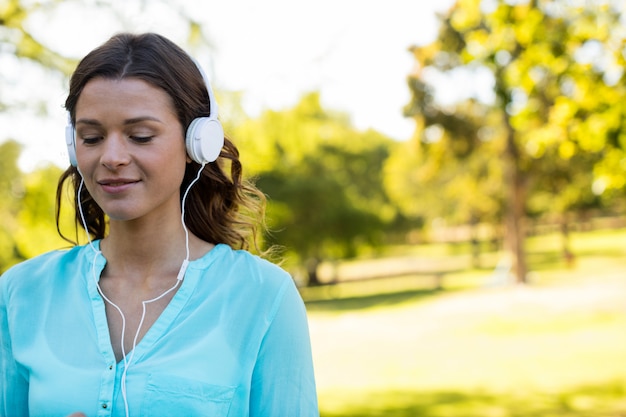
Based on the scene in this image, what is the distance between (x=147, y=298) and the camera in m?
1.84

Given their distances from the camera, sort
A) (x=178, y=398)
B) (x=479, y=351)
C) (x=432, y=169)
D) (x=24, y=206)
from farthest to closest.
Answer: (x=432, y=169)
(x=479, y=351)
(x=24, y=206)
(x=178, y=398)

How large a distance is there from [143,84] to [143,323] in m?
0.55

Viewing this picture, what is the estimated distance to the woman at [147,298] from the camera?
1.70 meters

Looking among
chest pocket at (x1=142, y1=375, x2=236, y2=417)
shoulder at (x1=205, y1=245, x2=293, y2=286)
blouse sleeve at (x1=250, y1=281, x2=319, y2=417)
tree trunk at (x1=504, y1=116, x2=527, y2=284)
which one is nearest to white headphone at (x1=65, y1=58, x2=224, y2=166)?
shoulder at (x1=205, y1=245, x2=293, y2=286)

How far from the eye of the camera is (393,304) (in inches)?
1288

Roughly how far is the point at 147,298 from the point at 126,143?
1.23 ft

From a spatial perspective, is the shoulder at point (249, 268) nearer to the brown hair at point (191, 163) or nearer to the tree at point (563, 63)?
the brown hair at point (191, 163)

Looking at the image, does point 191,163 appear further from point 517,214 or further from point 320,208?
point 320,208

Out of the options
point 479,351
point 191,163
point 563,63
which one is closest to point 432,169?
point 479,351

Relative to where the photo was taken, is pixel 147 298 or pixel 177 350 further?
pixel 147 298

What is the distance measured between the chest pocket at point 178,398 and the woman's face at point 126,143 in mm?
394

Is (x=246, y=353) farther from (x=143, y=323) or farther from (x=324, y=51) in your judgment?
(x=324, y=51)

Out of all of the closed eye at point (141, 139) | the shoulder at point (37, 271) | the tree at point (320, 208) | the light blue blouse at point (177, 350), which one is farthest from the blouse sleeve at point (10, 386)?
the tree at point (320, 208)

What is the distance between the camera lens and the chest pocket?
1668 millimetres
